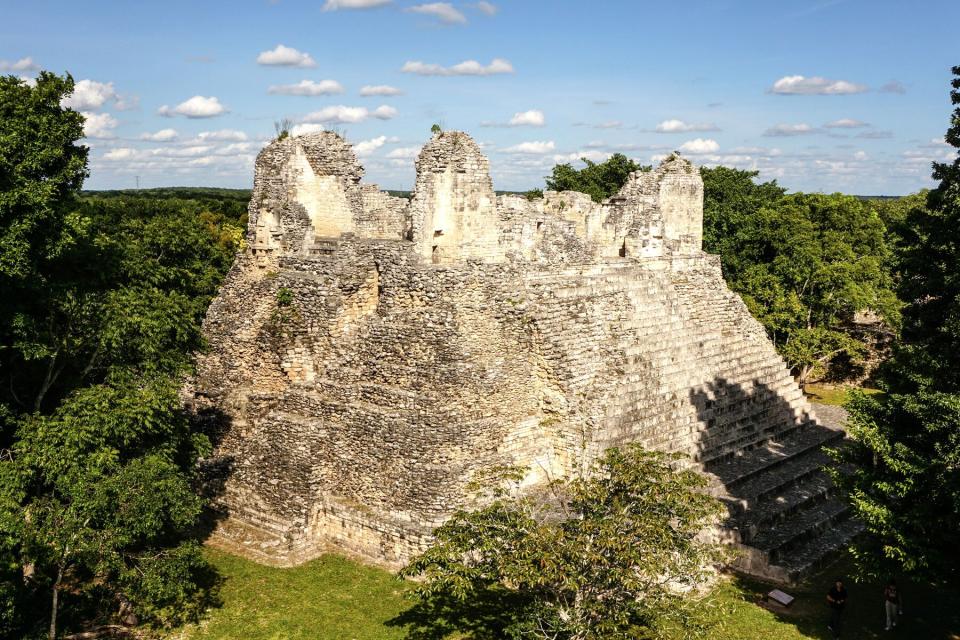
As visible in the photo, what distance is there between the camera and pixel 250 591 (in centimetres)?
1516

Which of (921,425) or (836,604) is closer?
(921,425)

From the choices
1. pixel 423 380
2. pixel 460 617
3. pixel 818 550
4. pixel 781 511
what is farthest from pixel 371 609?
pixel 818 550

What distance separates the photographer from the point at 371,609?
47.6 feet

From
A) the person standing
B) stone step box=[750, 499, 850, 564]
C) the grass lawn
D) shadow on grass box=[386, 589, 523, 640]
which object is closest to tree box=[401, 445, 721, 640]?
shadow on grass box=[386, 589, 523, 640]

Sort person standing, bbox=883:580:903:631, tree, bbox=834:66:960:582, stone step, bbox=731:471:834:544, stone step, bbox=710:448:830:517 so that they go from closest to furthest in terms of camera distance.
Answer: tree, bbox=834:66:960:582 → person standing, bbox=883:580:903:631 → stone step, bbox=731:471:834:544 → stone step, bbox=710:448:830:517

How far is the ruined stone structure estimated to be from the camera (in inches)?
649

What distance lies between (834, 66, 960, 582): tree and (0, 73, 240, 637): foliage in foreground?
12.1 metres

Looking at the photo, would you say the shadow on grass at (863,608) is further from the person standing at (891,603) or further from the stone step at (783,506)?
the stone step at (783,506)

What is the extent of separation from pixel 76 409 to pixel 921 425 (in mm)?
14436

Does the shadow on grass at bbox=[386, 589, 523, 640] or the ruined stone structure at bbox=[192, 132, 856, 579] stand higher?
the ruined stone structure at bbox=[192, 132, 856, 579]

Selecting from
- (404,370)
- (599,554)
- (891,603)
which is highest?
(404,370)

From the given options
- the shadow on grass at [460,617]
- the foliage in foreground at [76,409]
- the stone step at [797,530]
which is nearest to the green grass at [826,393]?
the stone step at [797,530]

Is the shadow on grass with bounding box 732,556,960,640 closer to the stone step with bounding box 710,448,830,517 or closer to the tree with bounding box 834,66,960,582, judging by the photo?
the stone step with bounding box 710,448,830,517

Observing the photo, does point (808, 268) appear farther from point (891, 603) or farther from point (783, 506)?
point (891, 603)
